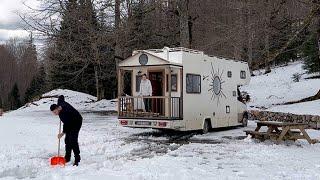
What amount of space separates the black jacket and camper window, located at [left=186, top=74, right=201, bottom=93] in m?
7.07

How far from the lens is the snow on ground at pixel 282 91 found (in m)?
24.4

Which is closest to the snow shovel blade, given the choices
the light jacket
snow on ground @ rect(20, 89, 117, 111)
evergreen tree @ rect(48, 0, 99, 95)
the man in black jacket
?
the man in black jacket

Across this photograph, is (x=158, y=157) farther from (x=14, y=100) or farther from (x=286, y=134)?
(x=14, y=100)

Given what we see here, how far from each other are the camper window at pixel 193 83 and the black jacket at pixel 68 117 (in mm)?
7070

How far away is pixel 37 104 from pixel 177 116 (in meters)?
20.8

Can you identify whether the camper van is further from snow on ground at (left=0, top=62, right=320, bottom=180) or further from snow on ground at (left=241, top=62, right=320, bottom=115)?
snow on ground at (left=241, top=62, right=320, bottom=115)

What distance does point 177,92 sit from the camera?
56.9ft

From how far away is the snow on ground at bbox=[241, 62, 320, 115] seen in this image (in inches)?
960

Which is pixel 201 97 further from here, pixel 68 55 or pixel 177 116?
pixel 68 55

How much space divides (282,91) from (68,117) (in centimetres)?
2401

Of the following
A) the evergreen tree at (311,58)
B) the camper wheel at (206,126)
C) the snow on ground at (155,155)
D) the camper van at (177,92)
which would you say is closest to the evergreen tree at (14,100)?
the evergreen tree at (311,58)

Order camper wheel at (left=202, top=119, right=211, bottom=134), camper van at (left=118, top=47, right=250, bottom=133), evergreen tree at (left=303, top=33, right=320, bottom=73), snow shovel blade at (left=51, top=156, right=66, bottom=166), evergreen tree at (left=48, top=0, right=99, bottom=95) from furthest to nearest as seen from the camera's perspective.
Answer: evergreen tree at (left=303, top=33, right=320, bottom=73) → evergreen tree at (left=48, top=0, right=99, bottom=95) → camper wheel at (left=202, top=119, right=211, bottom=134) → camper van at (left=118, top=47, right=250, bottom=133) → snow shovel blade at (left=51, top=156, right=66, bottom=166)

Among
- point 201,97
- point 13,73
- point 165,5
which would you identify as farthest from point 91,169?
point 13,73

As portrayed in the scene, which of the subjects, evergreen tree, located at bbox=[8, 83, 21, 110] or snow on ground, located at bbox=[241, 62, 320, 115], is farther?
evergreen tree, located at bbox=[8, 83, 21, 110]
